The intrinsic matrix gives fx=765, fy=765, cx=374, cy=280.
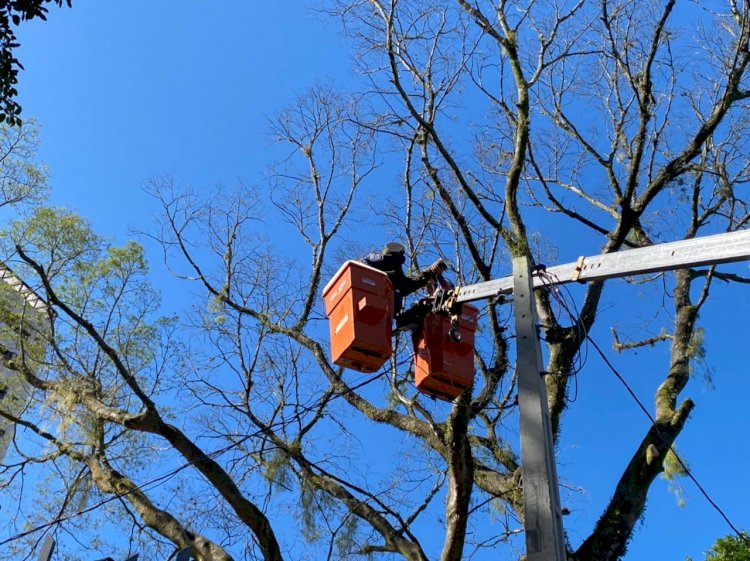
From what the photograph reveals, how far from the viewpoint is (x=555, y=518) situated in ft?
11.5

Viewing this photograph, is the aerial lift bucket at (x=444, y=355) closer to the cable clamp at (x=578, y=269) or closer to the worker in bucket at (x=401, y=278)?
the worker in bucket at (x=401, y=278)

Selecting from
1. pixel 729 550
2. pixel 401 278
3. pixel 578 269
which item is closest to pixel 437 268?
pixel 401 278

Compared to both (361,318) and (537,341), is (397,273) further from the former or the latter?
(537,341)

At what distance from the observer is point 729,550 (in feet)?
47.7

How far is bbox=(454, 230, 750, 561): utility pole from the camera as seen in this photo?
11.4 ft

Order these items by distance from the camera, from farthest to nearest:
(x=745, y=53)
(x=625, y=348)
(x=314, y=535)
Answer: (x=625, y=348)
(x=745, y=53)
(x=314, y=535)

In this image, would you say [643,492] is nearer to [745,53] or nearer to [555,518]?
[555,518]

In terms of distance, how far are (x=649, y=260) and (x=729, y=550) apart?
12728 millimetres

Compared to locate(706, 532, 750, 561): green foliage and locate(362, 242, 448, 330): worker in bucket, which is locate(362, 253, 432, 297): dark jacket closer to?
locate(362, 242, 448, 330): worker in bucket

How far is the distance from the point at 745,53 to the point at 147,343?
8256mm

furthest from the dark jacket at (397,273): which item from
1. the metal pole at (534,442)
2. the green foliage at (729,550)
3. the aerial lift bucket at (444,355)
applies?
the green foliage at (729,550)

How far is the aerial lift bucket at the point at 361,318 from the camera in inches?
196

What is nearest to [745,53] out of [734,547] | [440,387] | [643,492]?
[643,492]

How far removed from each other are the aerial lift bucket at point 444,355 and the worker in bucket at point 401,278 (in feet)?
0.30
